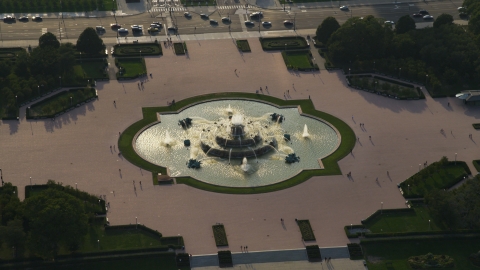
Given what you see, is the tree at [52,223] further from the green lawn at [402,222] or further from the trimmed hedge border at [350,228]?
the green lawn at [402,222]

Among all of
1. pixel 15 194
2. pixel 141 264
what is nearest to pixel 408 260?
pixel 141 264

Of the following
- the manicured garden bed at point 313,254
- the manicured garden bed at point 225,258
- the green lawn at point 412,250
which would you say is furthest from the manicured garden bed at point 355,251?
the manicured garden bed at point 225,258

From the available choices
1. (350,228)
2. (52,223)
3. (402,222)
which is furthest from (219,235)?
(402,222)

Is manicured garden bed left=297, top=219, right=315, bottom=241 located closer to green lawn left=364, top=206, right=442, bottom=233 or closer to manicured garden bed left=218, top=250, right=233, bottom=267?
green lawn left=364, top=206, right=442, bottom=233

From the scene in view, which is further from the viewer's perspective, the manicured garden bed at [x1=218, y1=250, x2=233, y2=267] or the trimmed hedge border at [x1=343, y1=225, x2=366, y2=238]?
the trimmed hedge border at [x1=343, y1=225, x2=366, y2=238]

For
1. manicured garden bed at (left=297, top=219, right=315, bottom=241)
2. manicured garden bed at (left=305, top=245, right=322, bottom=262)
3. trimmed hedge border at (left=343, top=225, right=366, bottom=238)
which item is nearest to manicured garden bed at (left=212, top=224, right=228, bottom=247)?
manicured garden bed at (left=297, top=219, right=315, bottom=241)

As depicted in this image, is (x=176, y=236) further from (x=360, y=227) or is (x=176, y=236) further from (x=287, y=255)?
(x=360, y=227)
